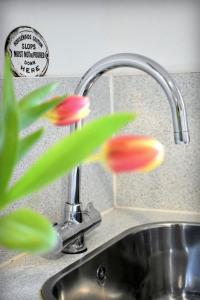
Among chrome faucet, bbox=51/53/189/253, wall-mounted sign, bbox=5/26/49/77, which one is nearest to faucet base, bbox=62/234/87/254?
chrome faucet, bbox=51/53/189/253

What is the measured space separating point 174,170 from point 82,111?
33.3 inches

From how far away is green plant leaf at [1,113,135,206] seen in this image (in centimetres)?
24

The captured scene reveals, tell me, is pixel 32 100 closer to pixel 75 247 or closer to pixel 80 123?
pixel 80 123

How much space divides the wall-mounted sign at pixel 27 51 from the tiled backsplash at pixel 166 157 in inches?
7.8

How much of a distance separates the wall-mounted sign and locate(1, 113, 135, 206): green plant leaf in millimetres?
635

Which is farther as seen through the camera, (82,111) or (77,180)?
(77,180)

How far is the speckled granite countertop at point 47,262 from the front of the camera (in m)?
0.67

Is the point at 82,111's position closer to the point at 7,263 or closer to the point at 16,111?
the point at 16,111

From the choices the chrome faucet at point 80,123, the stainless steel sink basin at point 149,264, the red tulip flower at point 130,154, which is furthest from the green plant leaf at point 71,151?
the stainless steel sink basin at point 149,264

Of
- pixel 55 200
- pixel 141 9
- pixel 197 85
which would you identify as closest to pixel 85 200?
pixel 55 200

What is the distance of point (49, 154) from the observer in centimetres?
25

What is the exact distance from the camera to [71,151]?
0.80 feet

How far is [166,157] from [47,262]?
0.47 metres

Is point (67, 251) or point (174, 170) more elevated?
point (174, 170)
